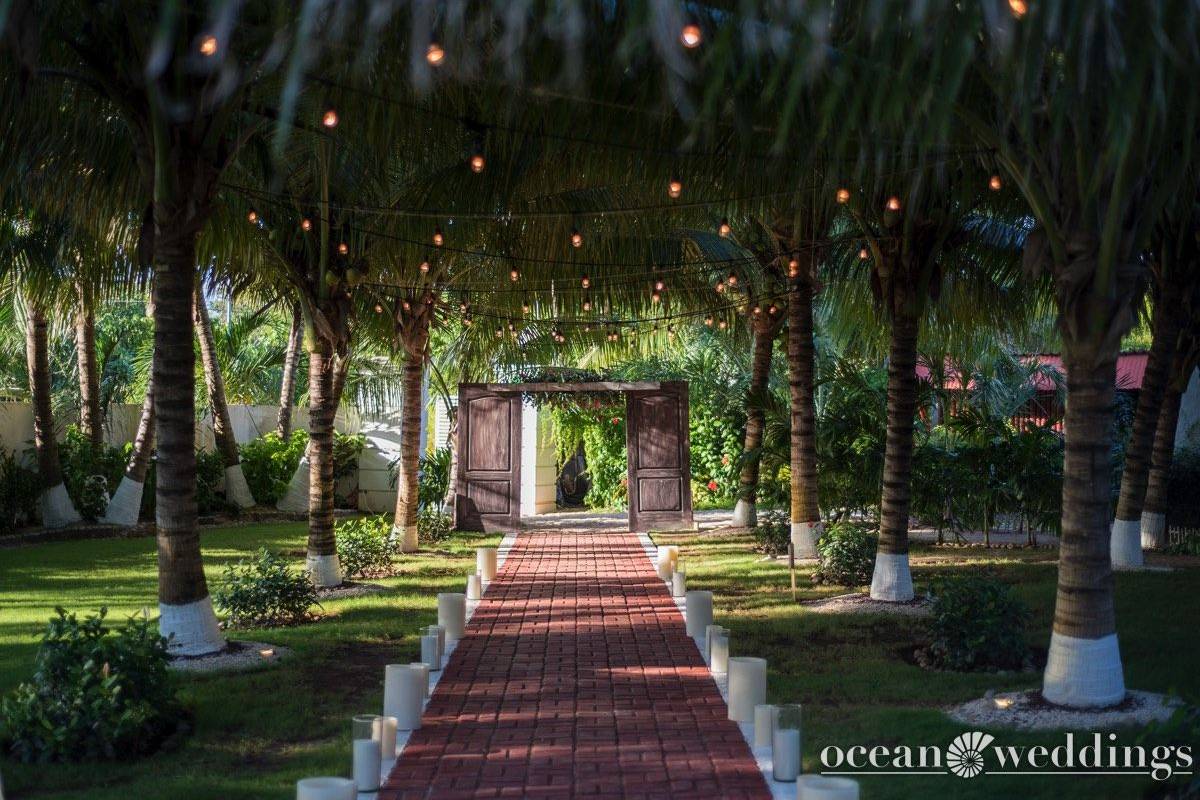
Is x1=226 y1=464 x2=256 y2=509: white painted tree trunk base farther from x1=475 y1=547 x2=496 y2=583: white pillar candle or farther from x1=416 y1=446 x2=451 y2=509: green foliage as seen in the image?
x1=475 y1=547 x2=496 y2=583: white pillar candle

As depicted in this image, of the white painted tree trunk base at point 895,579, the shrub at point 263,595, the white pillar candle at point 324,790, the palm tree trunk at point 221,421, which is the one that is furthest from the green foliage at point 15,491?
the white pillar candle at point 324,790

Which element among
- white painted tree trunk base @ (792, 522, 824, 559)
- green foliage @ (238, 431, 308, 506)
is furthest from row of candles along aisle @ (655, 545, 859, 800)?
green foliage @ (238, 431, 308, 506)

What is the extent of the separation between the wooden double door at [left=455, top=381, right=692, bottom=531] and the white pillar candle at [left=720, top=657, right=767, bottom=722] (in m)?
14.8

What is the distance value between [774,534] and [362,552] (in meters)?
5.59

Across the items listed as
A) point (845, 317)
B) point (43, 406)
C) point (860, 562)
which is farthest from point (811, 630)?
point (43, 406)

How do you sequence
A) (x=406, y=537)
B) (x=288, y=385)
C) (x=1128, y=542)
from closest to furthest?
(x=1128, y=542) → (x=406, y=537) → (x=288, y=385)

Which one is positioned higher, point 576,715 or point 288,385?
point 288,385

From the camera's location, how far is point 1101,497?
752cm

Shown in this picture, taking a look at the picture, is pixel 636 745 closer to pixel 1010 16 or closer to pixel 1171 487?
pixel 1010 16

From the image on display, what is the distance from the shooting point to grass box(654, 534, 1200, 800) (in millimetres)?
6273

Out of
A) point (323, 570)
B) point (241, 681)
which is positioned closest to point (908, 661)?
point (241, 681)

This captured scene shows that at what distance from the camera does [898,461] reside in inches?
474

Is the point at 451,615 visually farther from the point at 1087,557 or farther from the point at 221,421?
the point at 221,421

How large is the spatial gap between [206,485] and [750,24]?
1998 cm
